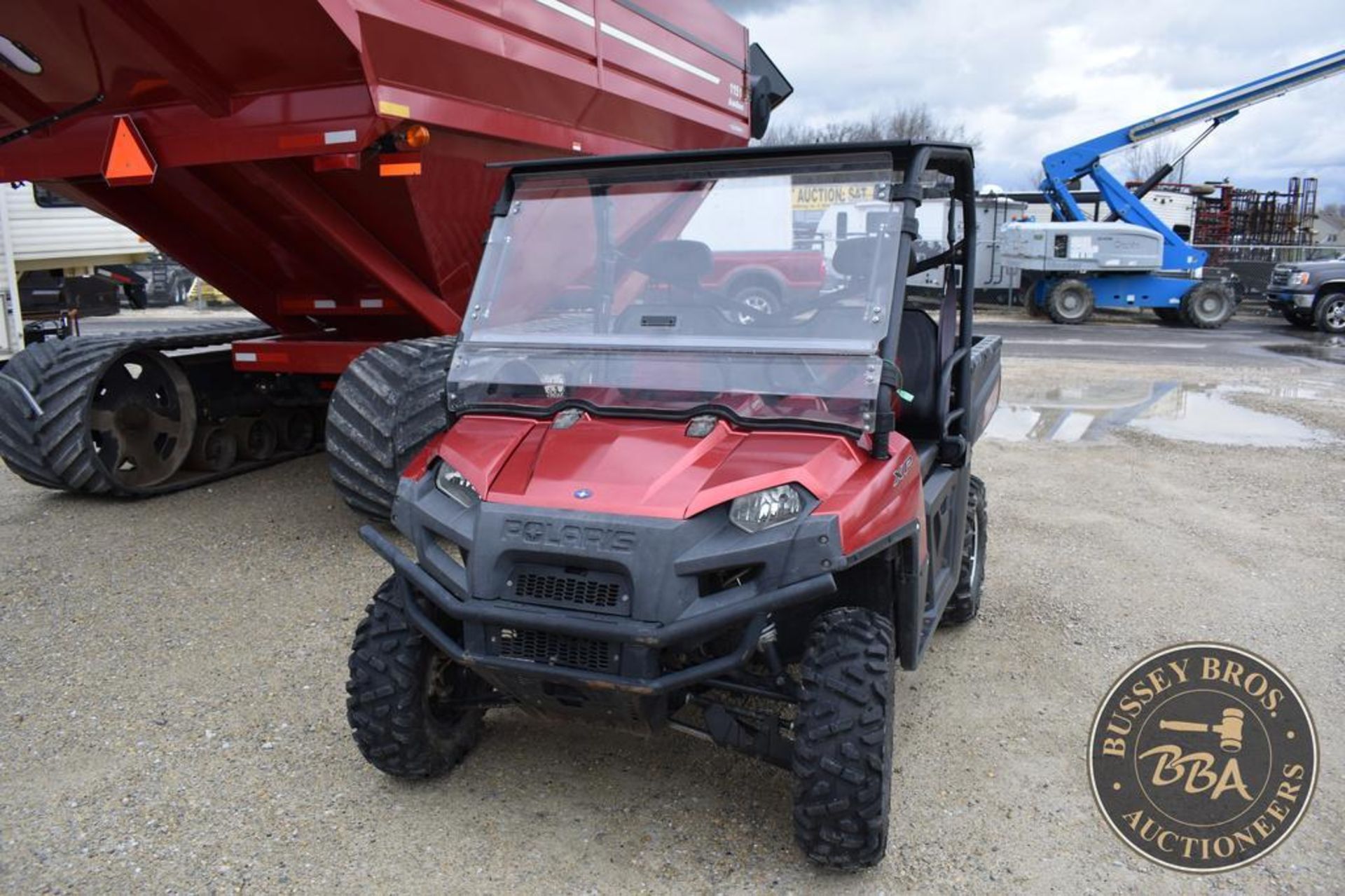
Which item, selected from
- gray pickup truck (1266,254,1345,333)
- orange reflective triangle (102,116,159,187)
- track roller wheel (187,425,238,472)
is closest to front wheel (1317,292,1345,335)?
gray pickup truck (1266,254,1345,333)

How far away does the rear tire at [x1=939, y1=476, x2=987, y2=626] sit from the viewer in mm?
4438

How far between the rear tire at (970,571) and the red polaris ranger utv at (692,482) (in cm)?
60

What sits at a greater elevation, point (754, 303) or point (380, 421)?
point (754, 303)

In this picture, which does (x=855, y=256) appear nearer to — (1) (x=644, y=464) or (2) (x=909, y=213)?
(2) (x=909, y=213)

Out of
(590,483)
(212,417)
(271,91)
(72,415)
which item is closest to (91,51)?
(271,91)

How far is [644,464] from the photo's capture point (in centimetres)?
280

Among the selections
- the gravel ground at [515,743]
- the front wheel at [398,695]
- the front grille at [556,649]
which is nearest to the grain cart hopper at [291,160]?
the gravel ground at [515,743]

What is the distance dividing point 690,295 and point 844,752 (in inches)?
60.1

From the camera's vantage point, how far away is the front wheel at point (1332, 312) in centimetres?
1783

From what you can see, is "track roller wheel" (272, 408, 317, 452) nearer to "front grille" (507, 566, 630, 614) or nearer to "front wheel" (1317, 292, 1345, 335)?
"front grille" (507, 566, 630, 614)

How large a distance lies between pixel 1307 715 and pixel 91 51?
549cm

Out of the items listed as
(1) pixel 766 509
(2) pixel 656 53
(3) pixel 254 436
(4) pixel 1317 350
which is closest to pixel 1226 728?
(1) pixel 766 509

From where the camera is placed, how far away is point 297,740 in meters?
3.54

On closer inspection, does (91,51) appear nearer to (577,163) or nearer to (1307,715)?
(577,163)
